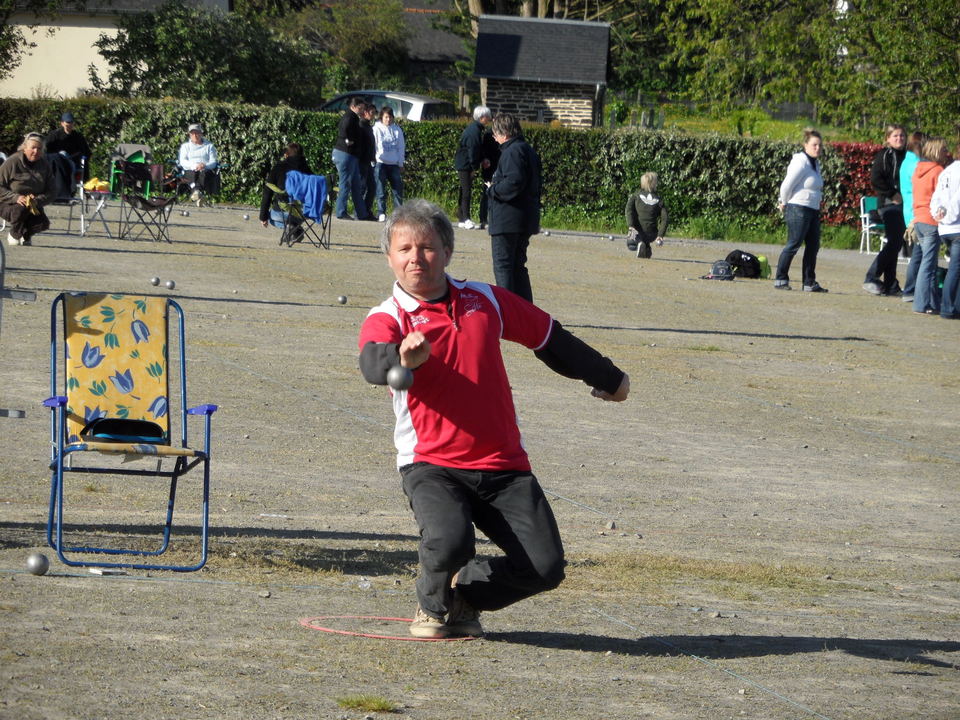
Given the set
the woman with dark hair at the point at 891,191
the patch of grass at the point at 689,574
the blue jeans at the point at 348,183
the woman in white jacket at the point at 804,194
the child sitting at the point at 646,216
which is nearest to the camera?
the patch of grass at the point at 689,574

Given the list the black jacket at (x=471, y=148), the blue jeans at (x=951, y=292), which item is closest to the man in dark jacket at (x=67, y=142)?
the black jacket at (x=471, y=148)

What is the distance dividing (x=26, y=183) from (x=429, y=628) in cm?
1309

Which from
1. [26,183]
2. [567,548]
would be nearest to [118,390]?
[567,548]

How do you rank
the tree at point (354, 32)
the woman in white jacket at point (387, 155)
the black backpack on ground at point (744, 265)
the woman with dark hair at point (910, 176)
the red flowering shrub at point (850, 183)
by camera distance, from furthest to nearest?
1. the tree at point (354, 32)
2. the red flowering shrub at point (850, 183)
3. the woman in white jacket at point (387, 155)
4. the black backpack on ground at point (744, 265)
5. the woman with dark hair at point (910, 176)

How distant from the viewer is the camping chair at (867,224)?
→ 28053 mm

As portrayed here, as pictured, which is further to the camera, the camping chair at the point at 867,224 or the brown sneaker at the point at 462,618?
the camping chair at the point at 867,224

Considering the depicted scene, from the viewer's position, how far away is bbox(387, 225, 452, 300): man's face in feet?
17.1

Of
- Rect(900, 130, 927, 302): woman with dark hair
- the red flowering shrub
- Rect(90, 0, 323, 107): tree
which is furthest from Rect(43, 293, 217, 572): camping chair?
Rect(90, 0, 323, 107): tree

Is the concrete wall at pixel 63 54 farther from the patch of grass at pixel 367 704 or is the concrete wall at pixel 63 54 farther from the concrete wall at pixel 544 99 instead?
the patch of grass at pixel 367 704

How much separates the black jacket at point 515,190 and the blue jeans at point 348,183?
12.7 meters

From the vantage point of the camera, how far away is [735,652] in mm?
5539

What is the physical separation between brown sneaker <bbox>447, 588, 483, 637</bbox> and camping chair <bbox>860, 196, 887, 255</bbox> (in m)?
22.5

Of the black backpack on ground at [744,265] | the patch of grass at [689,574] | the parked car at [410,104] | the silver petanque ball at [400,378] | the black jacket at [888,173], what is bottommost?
the patch of grass at [689,574]

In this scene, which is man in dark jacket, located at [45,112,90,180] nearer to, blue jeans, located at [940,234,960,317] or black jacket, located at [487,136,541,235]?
black jacket, located at [487,136,541,235]
